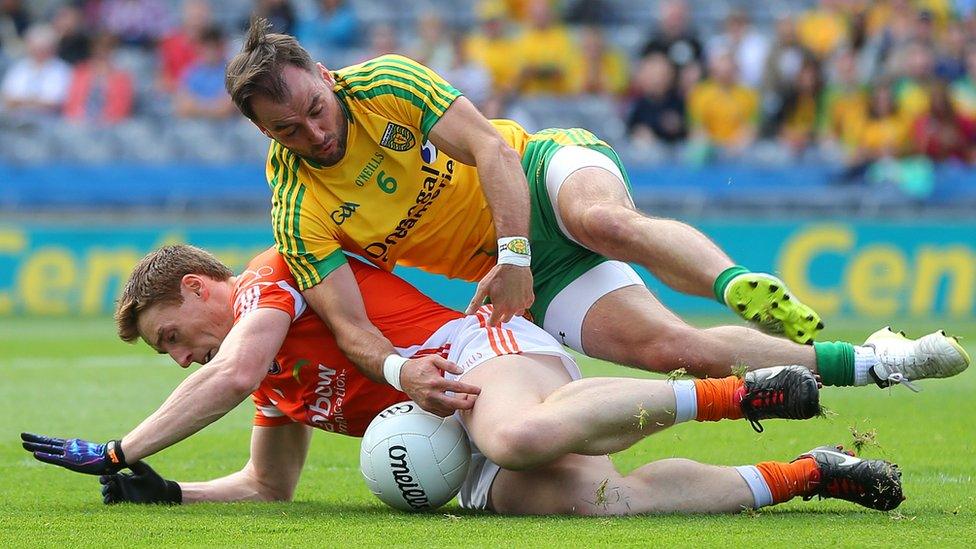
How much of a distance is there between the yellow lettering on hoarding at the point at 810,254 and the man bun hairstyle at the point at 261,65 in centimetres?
1011

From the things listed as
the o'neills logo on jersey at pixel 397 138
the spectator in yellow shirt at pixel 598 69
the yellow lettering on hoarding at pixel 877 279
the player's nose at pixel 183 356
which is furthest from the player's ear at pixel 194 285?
the spectator in yellow shirt at pixel 598 69

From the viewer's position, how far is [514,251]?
5957 mm

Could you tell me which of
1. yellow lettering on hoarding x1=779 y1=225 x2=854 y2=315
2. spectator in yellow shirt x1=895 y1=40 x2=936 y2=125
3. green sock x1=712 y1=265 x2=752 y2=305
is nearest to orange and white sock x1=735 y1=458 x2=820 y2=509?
green sock x1=712 y1=265 x2=752 y2=305

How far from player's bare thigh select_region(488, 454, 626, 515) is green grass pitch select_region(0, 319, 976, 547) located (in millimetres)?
110

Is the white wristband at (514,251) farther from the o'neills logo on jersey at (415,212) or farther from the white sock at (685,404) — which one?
the white sock at (685,404)

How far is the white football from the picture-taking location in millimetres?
5699

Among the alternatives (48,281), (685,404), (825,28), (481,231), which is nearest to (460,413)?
(685,404)

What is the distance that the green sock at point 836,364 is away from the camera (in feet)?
19.0

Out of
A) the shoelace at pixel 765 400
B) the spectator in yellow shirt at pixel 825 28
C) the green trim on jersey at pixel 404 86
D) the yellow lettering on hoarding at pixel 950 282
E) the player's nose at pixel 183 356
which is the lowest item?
the yellow lettering on hoarding at pixel 950 282

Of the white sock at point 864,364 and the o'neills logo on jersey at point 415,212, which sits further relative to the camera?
the o'neills logo on jersey at point 415,212

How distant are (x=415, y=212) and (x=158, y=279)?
1.15 metres

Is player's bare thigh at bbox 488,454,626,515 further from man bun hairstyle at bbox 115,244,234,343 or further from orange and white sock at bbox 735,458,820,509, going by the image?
man bun hairstyle at bbox 115,244,234,343

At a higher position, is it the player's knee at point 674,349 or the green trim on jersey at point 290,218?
the green trim on jersey at point 290,218

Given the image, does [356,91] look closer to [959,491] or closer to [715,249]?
[715,249]
